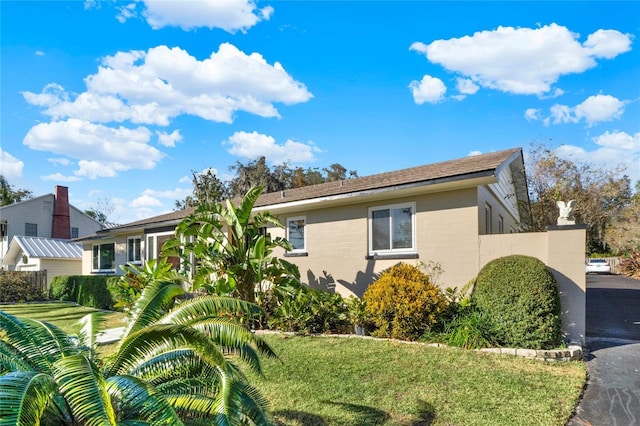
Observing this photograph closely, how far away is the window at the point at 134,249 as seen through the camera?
1994 cm

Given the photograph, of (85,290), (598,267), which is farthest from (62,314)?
(598,267)

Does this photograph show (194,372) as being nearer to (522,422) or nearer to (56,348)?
(56,348)

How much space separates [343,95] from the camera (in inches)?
592

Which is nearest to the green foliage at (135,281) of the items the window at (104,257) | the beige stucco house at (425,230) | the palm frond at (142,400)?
the beige stucco house at (425,230)

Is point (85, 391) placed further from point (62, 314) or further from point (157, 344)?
point (62, 314)

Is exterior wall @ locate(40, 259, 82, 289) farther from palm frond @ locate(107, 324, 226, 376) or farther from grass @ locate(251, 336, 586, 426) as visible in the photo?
palm frond @ locate(107, 324, 226, 376)

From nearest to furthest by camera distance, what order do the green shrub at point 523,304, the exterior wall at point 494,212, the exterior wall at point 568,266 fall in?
the green shrub at point 523,304, the exterior wall at point 568,266, the exterior wall at point 494,212

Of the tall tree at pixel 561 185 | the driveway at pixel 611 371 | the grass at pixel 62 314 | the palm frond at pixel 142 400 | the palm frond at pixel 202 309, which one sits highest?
the tall tree at pixel 561 185

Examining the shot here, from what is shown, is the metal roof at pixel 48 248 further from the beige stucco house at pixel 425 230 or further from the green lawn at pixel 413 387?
the green lawn at pixel 413 387

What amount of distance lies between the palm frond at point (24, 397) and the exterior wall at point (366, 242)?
8.83 m

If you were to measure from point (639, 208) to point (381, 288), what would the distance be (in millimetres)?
32918

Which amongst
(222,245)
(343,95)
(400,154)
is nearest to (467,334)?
(222,245)

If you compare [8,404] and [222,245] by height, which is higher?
[222,245]

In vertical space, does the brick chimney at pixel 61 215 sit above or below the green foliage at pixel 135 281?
above
